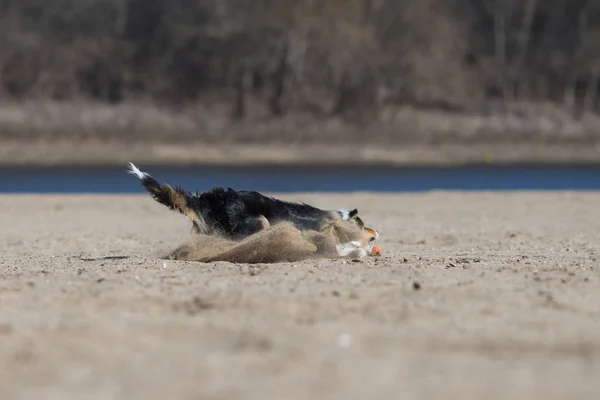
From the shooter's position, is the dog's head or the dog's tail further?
the dog's head

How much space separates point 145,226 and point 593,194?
29.6 ft

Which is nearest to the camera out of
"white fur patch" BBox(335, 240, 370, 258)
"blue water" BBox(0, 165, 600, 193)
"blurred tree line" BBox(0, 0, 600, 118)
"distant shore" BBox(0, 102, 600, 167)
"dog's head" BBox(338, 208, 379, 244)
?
"white fur patch" BBox(335, 240, 370, 258)

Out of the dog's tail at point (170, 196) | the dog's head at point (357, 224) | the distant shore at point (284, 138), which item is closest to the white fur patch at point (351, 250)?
the dog's head at point (357, 224)

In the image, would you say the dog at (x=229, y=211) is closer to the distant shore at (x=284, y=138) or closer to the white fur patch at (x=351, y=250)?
the white fur patch at (x=351, y=250)

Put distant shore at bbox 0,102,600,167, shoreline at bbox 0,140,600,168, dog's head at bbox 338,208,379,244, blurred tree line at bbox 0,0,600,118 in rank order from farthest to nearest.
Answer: blurred tree line at bbox 0,0,600,118, distant shore at bbox 0,102,600,167, shoreline at bbox 0,140,600,168, dog's head at bbox 338,208,379,244

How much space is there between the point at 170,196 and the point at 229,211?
0.56 meters

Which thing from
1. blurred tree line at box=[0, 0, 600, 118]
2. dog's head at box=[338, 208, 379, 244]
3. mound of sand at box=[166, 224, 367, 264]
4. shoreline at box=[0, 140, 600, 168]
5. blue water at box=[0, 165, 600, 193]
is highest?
blurred tree line at box=[0, 0, 600, 118]

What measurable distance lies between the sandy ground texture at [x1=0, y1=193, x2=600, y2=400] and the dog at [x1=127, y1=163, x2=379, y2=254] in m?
0.58

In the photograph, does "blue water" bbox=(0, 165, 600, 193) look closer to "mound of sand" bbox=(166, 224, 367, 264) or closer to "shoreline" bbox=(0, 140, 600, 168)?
"shoreline" bbox=(0, 140, 600, 168)

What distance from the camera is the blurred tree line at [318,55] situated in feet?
139

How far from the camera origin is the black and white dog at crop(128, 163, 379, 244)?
9148 mm

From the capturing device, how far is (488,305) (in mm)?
6410

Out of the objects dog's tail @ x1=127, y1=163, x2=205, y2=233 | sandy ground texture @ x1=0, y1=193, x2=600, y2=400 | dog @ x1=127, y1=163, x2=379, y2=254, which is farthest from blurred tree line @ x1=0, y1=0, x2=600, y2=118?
sandy ground texture @ x1=0, y1=193, x2=600, y2=400

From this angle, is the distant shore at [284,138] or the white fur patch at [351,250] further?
the distant shore at [284,138]
